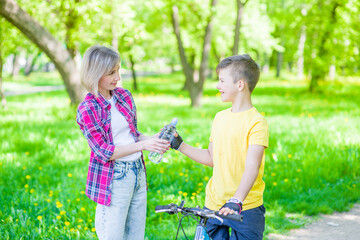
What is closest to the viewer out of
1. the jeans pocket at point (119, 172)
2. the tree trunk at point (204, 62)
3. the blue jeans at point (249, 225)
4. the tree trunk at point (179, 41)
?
the blue jeans at point (249, 225)

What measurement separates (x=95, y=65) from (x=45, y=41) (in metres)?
6.83

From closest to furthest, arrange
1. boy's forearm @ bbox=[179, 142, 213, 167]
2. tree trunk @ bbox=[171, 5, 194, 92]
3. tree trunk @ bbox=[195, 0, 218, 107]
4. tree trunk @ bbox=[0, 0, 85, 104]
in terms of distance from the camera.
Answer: boy's forearm @ bbox=[179, 142, 213, 167] < tree trunk @ bbox=[0, 0, 85, 104] < tree trunk @ bbox=[195, 0, 218, 107] < tree trunk @ bbox=[171, 5, 194, 92]

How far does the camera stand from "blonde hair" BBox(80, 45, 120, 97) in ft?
8.68

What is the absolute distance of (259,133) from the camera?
7.88ft

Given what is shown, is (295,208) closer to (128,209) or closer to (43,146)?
(128,209)

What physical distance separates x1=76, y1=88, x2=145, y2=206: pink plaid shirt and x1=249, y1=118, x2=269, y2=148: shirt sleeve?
35.5 inches

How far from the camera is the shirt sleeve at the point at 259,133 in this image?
7.85 feet

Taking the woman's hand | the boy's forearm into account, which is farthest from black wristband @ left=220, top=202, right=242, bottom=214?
the boy's forearm

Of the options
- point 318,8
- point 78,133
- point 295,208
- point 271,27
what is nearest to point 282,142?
point 295,208

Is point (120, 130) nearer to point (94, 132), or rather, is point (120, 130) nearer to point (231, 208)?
point (94, 132)

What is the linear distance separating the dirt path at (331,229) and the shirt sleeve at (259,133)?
2176mm

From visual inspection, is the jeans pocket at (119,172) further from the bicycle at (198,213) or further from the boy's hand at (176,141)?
the bicycle at (198,213)

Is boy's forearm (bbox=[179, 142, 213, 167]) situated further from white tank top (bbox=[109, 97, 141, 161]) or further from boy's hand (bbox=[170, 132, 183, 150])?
white tank top (bbox=[109, 97, 141, 161])

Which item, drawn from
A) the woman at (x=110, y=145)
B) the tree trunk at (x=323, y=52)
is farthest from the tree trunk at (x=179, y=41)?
the woman at (x=110, y=145)
